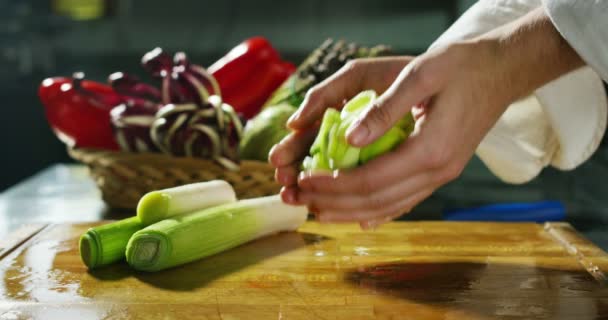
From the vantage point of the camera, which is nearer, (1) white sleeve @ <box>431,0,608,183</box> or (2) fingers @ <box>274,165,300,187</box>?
(2) fingers @ <box>274,165,300,187</box>

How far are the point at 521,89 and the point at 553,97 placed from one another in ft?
0.93

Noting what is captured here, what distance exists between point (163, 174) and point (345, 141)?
1.97 ft

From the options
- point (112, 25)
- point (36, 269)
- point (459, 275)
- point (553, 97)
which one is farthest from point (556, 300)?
point (112, 25)

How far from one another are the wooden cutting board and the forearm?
26 cm

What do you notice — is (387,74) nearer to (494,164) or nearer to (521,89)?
(521,89)

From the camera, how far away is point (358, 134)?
86 centimetres

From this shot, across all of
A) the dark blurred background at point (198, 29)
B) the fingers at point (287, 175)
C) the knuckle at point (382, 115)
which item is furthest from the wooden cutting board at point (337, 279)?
the dark blurred background at point (198, 29)

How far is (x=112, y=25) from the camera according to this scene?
270 centimetres

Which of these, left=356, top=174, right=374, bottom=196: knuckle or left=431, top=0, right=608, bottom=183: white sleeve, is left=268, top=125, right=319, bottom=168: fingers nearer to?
left=356, top=174, right=374, bottom=196: knuckle

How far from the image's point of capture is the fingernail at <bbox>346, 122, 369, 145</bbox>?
86 centimetres

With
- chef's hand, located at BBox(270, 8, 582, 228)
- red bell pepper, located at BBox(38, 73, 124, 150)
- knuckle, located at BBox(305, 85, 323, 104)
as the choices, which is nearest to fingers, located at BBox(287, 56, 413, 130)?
knuckle, located at BBox(305, 85, 323, 104)

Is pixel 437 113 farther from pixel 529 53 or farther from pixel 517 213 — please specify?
pixel 517 213

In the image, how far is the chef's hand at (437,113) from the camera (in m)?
0.88

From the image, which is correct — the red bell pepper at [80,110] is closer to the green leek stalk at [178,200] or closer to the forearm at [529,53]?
the green leek stalk at [178,200]
